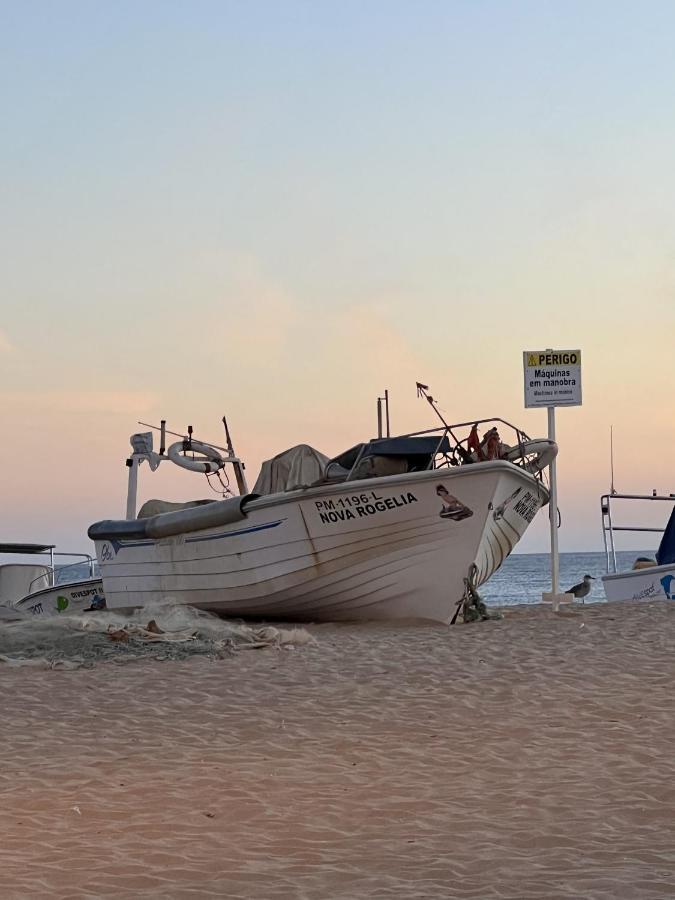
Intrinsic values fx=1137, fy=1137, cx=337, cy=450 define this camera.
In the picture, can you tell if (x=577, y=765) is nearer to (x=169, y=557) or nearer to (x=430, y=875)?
(x=430, y=875)

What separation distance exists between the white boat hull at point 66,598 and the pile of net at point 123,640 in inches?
278

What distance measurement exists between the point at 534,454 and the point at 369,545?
274 cm

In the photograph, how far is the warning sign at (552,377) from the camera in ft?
44.1

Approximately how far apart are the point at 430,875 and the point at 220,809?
1.51 metres

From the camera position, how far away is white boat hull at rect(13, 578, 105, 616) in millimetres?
20031

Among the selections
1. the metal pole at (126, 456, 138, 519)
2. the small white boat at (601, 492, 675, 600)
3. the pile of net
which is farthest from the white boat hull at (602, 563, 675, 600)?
the pile of net

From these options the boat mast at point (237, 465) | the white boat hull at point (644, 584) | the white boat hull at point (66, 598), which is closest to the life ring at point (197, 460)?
the boat mast at point (237, 465)

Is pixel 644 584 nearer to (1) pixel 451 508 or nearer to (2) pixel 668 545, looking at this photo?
(2) pixel 668 545

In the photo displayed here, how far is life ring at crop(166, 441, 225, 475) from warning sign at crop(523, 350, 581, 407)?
6826mm

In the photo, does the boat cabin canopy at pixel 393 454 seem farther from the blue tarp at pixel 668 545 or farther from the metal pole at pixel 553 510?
the blue tarp at pixel 668 545

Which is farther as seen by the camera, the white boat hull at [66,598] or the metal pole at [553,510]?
the white boat hull at [66,598]

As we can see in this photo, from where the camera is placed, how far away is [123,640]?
1146 centimetres

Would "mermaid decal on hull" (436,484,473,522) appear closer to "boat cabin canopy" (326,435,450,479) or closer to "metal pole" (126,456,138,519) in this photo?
"boat cabin canopy" (326,435,450,479)

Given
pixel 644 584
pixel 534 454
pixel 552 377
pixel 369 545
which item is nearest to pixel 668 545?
pixel 644 584
